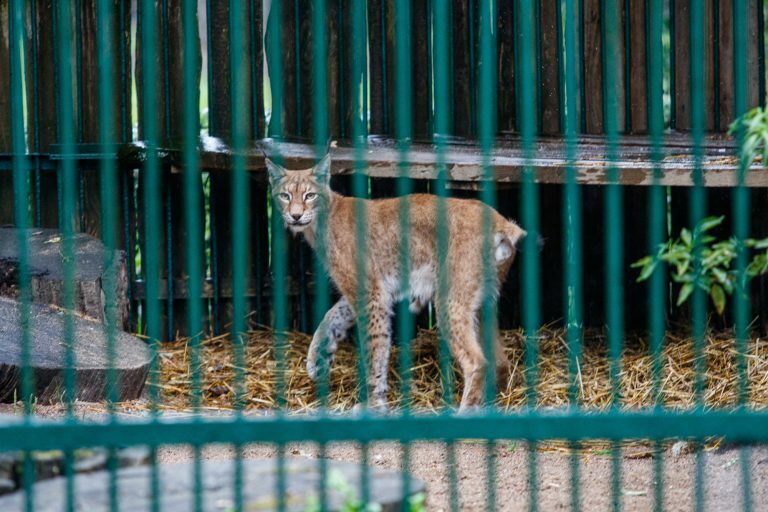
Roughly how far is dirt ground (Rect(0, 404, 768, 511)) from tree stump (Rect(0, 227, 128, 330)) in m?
0.96

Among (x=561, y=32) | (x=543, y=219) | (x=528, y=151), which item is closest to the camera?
(x=528, y=151)

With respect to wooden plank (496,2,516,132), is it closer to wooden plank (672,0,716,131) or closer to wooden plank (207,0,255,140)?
wooden plank (672,0,716,131)

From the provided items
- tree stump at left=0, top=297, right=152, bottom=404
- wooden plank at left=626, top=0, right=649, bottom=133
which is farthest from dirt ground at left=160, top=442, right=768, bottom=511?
wooden plank at left=626, top=0, right=649, bottom=133

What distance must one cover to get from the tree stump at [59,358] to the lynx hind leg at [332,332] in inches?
46.6

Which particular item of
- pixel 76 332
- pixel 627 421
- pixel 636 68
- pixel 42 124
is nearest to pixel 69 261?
pixel 627 421

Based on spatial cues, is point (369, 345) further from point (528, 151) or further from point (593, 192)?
point (528, 151)

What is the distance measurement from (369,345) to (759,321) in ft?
8.15

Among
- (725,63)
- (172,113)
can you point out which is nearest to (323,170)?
(172,113)

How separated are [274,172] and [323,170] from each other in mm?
281

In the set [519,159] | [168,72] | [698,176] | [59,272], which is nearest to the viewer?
[698,176]

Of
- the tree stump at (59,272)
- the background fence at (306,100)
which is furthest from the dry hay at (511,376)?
the tree stump at (59,272)

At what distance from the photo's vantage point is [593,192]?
8.05 meters

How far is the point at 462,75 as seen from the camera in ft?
26.0

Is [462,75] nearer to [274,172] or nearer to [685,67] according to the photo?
[685,67]
